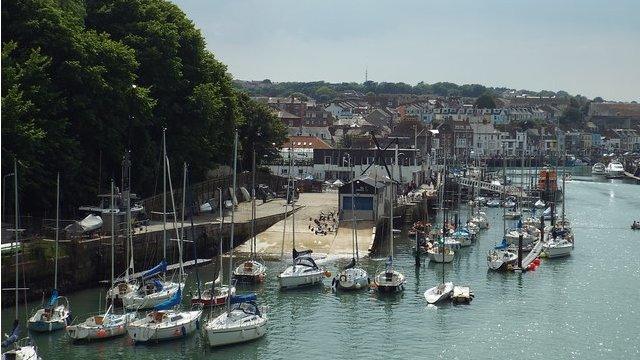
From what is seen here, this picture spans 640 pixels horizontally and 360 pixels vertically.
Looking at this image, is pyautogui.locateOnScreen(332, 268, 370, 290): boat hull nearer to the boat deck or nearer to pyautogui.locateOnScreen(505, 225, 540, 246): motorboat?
the boat deck

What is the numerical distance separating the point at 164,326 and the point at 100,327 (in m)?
2.05

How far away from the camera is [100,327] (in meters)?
27.6

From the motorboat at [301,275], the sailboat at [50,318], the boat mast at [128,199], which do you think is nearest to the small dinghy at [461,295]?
the motorboat at [301,275]

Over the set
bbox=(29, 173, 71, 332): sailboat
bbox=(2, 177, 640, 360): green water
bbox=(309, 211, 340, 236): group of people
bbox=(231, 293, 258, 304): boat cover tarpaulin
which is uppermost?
bbox=(309, 211, 340, 236): group of people

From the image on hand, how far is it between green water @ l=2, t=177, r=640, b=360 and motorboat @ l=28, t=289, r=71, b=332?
0.40 metres

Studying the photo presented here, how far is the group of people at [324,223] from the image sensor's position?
49059mm

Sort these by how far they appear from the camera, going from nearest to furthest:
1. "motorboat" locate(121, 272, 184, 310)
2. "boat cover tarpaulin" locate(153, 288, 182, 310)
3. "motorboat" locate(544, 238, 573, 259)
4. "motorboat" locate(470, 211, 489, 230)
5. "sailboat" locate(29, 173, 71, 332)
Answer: "sailboat" locate(29, 173, 71, 332) → "boat cover tarpaulin" locate(153, 288, 182, 310) → "motorboat" locate(121, 272, 184, 310) → "motorboat" locate(544, 238, 573, 259) → "motorboat" locate(470, 211, 489, 230)

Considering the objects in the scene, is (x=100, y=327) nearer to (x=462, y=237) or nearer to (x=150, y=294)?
(x=150, y=294)

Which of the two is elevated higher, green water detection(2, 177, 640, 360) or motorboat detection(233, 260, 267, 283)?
motorboat detection(233, 260, 267, 283)

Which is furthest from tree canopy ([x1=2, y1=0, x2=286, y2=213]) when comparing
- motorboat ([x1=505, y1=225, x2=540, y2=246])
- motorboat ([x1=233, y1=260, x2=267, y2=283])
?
motorboat ([x1=505, y1=225, x2=540, y2=246])

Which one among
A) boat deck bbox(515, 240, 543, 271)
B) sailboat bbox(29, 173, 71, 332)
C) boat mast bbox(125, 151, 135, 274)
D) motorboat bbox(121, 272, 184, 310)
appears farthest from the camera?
boat deck bbox(515, 240, 543, 271)

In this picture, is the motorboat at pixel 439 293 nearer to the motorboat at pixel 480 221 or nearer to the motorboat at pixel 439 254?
the motorboat at pixel 439 254

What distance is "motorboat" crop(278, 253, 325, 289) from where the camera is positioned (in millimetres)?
36531

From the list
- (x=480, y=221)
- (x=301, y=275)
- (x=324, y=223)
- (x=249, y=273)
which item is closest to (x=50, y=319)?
(x=249, y=273)
